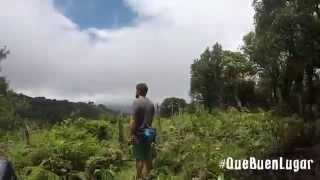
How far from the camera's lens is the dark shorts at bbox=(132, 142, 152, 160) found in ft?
35.3

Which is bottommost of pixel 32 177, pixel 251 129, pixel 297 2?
pixel 32 177

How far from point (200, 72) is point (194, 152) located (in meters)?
38.8

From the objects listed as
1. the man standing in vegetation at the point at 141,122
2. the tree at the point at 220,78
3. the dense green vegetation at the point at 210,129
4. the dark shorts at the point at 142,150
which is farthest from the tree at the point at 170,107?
the man standing in vegetation at the point at 141,122

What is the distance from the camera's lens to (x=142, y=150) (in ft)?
35.5

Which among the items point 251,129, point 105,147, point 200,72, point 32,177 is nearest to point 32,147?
point 105,147

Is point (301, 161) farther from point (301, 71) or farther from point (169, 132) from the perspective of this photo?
point (301, 71)

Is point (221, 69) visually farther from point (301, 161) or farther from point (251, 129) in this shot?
point (301, 161)

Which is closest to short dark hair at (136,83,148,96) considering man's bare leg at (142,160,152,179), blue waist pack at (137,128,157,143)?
blue waist pack at (137,128,157,143)

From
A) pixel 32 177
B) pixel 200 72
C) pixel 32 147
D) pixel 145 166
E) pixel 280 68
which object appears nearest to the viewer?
pixel 145 166

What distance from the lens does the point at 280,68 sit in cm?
2833

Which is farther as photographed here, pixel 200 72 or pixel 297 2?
pixel 200 72

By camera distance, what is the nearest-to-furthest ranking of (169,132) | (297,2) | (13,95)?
(169,132)
(297,2)
(13,95)

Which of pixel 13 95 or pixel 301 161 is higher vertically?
pixel 13 95

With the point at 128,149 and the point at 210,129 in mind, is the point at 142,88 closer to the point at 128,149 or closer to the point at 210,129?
the point at 128,149
